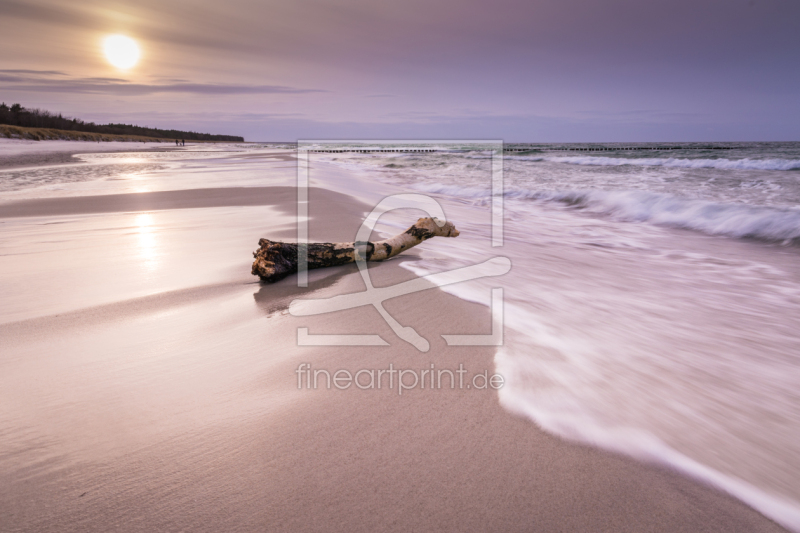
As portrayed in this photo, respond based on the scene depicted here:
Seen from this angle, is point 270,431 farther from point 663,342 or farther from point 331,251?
point 663,342

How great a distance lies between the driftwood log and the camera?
336 centimetres

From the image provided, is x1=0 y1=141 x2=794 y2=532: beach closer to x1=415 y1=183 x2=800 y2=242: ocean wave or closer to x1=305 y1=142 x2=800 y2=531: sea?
x1=305 y1=142 x2=800 y2=531: sea

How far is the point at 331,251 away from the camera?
382cm

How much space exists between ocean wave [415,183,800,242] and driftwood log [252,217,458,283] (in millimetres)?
5543

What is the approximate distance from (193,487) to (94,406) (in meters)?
0.76

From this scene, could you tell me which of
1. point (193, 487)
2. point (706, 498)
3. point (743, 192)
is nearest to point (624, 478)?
point (706, 498)

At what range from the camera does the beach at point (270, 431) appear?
1.30m

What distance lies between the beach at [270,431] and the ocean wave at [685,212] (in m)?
5.86

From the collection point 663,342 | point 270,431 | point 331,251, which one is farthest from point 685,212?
point 270,431

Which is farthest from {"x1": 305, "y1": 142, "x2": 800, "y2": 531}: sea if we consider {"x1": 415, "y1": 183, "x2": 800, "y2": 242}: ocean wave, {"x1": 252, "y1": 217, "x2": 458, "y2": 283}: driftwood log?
{"x1": 252, "y1": 217, "x2": 458, "y2": 283}: driftwood log

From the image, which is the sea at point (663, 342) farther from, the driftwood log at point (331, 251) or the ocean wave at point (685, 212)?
the driftwood log at point (331, 251)

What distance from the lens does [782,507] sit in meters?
1.39

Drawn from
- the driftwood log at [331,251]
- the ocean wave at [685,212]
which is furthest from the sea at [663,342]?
the driftwood log at [331,251]

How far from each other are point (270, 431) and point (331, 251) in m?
2.34
